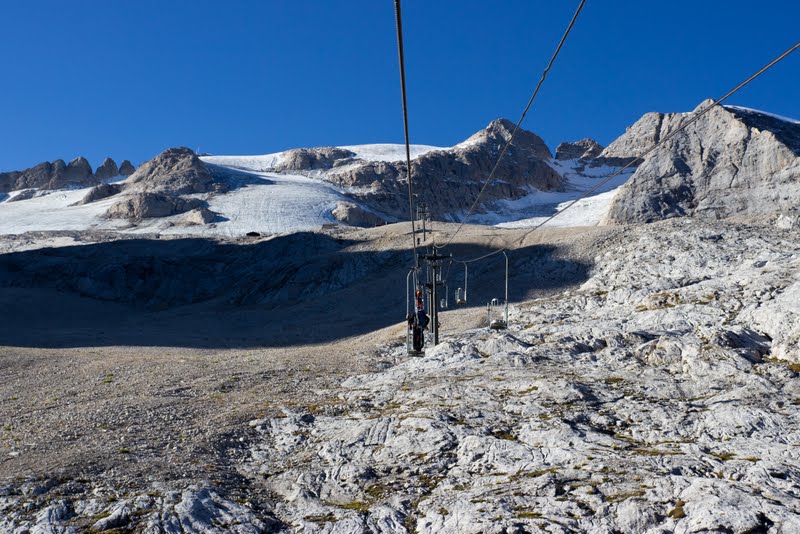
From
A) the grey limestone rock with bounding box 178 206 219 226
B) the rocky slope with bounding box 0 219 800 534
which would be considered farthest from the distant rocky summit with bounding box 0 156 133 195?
the rocky slope with bounding box 0 219 800 534

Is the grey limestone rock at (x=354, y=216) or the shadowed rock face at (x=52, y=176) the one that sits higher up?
the shadowed rock face at (x=52, y=176)

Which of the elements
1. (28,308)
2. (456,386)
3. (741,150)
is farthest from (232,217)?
(456,386)

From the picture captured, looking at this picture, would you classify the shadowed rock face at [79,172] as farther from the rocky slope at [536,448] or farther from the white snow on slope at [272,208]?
the rocky slope at [536,448]

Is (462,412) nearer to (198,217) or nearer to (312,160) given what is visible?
(198,217)

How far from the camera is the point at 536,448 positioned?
13.8 meters

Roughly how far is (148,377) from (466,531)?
2222 centimetres

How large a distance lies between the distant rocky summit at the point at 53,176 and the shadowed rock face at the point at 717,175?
145 m

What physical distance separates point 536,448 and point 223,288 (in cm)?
7388

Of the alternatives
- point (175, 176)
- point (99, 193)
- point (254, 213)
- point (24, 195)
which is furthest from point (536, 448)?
point (24, 195)

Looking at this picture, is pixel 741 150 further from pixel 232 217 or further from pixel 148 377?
pixel 148 377

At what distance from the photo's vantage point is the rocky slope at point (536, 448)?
34.4ft

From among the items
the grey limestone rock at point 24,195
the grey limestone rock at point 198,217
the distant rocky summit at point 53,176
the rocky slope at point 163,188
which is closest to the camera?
the grey limestone rock at point 198,217

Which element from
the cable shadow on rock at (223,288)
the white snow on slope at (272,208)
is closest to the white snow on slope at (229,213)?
the white snow on slope at (272,208)

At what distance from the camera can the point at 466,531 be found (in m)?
10.1
